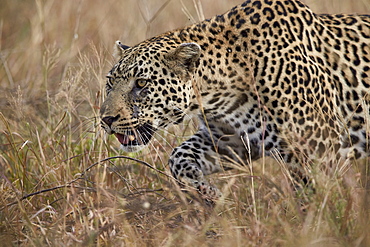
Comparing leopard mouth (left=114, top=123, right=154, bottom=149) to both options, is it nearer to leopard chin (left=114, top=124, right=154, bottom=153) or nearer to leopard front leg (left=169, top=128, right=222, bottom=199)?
leopard chin (left=114, top=124, right=154, bottom=153)

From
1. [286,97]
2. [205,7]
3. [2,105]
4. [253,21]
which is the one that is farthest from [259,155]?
[205,7]

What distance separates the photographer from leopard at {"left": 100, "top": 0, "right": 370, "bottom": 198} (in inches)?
228

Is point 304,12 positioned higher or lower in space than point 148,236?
higher

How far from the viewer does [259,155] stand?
6184 millimetres

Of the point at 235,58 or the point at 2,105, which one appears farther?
the point at 2,105

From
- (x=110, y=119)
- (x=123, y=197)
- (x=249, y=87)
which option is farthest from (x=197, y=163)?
(x=123, y=197)

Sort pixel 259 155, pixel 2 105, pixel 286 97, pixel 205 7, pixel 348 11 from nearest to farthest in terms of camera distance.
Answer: pixel 286 97 < pixel 259 155 < pixel 2 105 < pixel 348 11 < pixel 205 7

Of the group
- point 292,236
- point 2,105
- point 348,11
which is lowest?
point 348,11

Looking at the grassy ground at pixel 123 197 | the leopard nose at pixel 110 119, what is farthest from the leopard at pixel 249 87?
the grassy ground at pixel 123 197

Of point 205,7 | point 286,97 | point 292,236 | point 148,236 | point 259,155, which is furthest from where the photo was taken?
point 205,7

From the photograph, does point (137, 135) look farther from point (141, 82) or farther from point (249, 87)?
point (249, 87)

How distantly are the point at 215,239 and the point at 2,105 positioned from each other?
13.8 feet

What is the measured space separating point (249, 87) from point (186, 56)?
0.64 metres

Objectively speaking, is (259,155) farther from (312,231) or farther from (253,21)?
(312,231)
